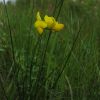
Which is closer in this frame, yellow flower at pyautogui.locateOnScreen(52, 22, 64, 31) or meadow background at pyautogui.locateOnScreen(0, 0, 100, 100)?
yellow flower at pyautogui.locateOnScreen(52, 22, 64, 31)

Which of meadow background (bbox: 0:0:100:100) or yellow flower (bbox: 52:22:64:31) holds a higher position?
yellow flower (bbox: 52:22:64:31)

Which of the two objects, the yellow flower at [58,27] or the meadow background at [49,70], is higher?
the yellow flower at [58,27]

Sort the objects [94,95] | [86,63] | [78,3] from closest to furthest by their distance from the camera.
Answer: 1. [94,95]
2. [86,63]
3. [78,3]

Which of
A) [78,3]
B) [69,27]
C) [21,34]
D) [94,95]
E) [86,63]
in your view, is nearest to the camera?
[94,95]

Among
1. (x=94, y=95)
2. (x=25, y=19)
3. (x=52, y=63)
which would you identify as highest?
(x=25, y=19)

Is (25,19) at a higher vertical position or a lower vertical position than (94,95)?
higher

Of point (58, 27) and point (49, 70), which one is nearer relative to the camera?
point (58, 27)

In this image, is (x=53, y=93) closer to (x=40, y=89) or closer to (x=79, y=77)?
(x=40, y=89)

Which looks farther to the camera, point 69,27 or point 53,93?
point 69,27

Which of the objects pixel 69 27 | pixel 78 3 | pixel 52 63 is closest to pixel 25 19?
pixel 69 27

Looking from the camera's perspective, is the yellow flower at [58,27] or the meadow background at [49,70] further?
the meadow background at [49,70]

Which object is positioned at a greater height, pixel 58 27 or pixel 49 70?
pixel 58 27
